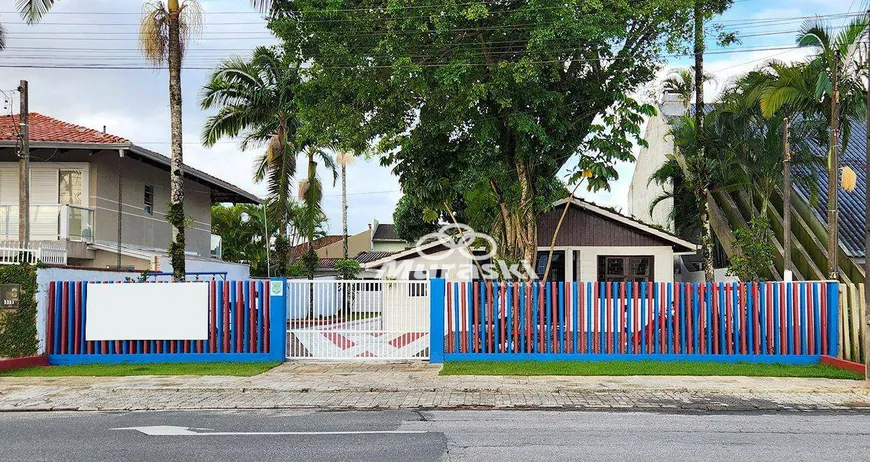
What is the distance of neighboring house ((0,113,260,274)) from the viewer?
20.9 m

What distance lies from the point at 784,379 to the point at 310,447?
9286 mm

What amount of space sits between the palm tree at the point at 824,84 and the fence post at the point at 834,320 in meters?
1.90

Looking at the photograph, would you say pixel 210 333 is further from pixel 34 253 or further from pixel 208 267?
pixel 208 267

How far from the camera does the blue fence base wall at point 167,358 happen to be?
1586cm

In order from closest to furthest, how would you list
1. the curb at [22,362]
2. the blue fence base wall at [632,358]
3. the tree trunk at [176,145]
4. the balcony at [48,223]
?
the curb at [22,362] → the blue fence base wall at [632,358] → the tree trunk at [176,145] → the balcony at [48,223]

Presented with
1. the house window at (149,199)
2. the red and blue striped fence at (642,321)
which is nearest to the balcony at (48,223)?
the house window at (149,199)

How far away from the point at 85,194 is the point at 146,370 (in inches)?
360

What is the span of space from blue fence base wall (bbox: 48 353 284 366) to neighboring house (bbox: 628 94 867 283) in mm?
12885

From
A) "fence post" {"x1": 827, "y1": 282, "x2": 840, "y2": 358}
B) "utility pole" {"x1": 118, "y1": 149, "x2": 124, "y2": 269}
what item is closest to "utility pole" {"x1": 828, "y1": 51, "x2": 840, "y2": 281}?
"fence post" {"x1": 827, "y1": 282, "x2": 840, "y2": 358}

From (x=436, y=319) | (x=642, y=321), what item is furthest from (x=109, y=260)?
(x=642, y=321)

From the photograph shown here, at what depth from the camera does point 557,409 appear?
10969 millimetres

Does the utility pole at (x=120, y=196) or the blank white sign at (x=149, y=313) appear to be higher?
the utility pole at (x=120, y=196)

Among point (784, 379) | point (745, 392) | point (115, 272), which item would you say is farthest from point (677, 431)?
point (115, 272)

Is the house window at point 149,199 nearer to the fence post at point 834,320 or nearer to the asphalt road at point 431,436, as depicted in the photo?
the asphalt road at point 431,436
